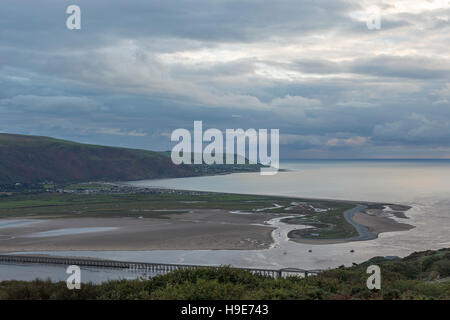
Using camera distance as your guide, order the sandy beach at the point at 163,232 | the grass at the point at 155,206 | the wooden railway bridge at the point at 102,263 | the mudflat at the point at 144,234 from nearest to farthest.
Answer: the wooden railway bridge at the point at 102,263
the mudflat at the point at 144,234
the sandy beach at the point at 163,232
the grass at the point at 155,206

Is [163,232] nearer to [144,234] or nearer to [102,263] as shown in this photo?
[144,234]

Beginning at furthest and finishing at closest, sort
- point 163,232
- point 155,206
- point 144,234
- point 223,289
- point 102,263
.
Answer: point 155,206 → point 163,232 → point 144,234 → point 102,263 → point 223,289

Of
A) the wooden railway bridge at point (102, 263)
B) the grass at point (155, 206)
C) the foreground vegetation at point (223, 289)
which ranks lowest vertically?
the grass at point (155, 206)

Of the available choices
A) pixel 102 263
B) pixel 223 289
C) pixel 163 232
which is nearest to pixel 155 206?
pixel 163 232

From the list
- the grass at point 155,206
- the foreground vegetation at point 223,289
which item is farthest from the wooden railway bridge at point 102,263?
the grass at point 155,206

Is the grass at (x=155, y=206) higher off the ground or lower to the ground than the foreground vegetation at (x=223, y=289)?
lower

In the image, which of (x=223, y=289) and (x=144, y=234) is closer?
(x=223, y=289)

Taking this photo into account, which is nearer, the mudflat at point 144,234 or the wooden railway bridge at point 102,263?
the wooden railway bridge at point 102,263

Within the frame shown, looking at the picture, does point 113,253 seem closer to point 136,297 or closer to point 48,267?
point 48,267

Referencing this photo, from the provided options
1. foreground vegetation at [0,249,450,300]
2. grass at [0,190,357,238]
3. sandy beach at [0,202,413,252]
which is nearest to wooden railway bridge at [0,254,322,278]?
sandy beach at [0,202,413,252]

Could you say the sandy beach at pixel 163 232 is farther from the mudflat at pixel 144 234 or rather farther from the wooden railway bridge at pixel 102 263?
the wooden railway bridge at pixel 102 263

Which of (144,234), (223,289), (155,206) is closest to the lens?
(223,289)

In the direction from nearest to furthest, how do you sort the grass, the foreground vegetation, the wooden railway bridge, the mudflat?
1. the foreground vegetation
2. the wooden railway bridge
3. the mudflat
4. the grass

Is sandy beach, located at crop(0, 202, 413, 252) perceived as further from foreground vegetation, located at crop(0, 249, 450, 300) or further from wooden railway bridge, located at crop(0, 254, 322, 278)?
foreground vegetation, located at crop(0, 249, 450, 300)
